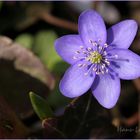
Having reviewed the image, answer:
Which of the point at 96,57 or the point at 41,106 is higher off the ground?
the point at 96,57

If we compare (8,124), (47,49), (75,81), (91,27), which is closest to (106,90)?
(75,81)

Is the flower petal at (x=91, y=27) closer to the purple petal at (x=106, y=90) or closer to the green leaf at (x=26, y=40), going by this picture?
the purple petal at (x=106, y=90)

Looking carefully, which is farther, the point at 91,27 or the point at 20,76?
the point at 20,76

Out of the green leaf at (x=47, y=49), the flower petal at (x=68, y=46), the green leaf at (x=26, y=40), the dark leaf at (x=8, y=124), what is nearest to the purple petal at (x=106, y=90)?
the flower petal at (x=68, y=46)

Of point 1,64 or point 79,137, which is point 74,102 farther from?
point 1,64

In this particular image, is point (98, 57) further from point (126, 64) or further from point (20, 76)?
point (20, 76)

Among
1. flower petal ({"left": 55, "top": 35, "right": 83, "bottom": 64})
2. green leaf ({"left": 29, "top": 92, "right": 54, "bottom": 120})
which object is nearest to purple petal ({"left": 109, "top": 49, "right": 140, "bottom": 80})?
flower petal ({"left": 55, "top": 35, "right": 83, "bottom": 64})
